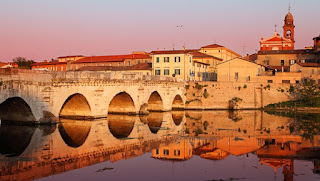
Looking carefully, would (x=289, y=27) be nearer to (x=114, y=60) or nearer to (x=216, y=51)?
(x=216, y=51)

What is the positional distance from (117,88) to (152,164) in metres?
20.6

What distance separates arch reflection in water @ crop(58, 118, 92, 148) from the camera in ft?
98.0

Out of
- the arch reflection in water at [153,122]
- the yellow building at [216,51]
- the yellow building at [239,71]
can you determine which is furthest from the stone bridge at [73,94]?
the yellow building at [216,51]

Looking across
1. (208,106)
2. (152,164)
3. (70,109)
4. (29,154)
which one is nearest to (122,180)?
(152,164)

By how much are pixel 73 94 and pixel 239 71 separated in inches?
1443

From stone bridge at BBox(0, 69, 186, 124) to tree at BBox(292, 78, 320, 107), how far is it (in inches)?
839

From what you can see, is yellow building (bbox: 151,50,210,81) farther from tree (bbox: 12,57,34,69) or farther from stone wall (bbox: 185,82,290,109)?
tree (bbox: 12,57,34,69)

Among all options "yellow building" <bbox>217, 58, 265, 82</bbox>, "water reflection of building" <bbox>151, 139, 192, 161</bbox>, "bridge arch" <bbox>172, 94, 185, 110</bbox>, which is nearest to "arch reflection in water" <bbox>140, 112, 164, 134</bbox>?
"water reflection of building" <bbox>151, 139, 192, 161</bbox>

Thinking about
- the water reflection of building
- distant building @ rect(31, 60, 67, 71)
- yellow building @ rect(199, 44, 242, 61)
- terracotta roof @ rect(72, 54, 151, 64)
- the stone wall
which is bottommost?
the water reflection of building

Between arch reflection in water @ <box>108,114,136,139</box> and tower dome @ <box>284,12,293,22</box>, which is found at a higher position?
tower dome @ <box>284,12,293,22</box>

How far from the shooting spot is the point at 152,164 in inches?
944

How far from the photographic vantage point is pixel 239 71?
6756 cm

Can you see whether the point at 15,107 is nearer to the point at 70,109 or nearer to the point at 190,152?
the point at 70,109

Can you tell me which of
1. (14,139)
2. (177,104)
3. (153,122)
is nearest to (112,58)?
(177,104)
